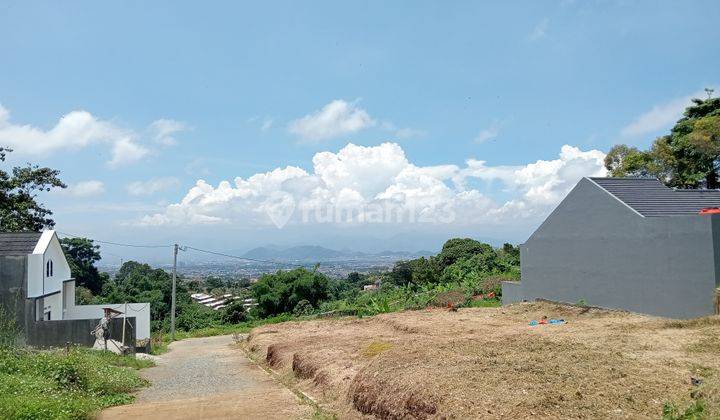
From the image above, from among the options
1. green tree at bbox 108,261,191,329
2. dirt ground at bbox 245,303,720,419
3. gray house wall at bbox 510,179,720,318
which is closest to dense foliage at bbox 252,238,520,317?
gray house wall at bbox 510,179,720,318

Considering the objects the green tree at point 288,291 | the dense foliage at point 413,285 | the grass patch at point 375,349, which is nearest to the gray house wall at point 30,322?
the grass patch at point 375,349

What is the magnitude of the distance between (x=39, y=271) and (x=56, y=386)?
43.5 ft

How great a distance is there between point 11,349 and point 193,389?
5.04 meters

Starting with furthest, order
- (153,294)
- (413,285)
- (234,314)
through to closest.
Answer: (153,294) < (234,314) < (413,285)

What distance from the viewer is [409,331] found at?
18203 millimetres

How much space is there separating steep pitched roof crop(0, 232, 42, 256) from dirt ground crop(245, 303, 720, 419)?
45.1 ft

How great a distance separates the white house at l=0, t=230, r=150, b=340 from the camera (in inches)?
848

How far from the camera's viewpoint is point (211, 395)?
12.2 metres

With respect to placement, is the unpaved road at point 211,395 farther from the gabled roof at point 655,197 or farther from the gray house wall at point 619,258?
the gabled roof at point 655,197

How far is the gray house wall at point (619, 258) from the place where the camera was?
15219mm

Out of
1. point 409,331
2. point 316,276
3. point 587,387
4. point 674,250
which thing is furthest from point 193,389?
point 316,276

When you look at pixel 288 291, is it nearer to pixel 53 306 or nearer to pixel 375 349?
pixel 53 306

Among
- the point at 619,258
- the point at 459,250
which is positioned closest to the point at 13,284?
the point at 619,258

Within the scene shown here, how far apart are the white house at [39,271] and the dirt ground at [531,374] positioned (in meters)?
12.6
